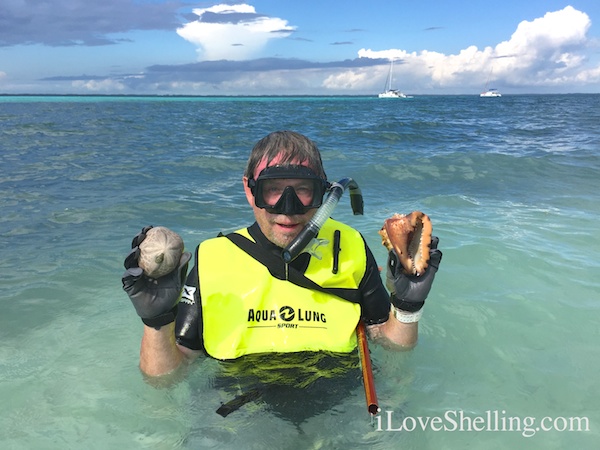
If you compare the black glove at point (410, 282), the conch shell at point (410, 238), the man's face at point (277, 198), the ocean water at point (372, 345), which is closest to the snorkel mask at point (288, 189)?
the man's face at point (277, 198)

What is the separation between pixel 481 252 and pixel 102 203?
20.3 feet

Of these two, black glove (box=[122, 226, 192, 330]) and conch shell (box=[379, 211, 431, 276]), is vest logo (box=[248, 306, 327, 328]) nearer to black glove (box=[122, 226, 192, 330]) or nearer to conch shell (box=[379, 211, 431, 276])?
black glove (box=[122, 226, 192, 330])

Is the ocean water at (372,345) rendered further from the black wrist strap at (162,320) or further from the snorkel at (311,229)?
the snorkel at (311,229)

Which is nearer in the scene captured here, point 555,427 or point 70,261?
point 555,427

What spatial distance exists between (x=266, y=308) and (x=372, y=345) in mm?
932

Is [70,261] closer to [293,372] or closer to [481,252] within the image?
[293,372]

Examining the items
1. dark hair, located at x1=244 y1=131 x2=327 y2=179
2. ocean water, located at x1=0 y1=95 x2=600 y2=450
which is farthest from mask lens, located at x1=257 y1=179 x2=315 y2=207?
ocean water, located at x1=0 y1=95 x2=600 y2=450

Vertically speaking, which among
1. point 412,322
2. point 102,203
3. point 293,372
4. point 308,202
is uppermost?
point 308,202

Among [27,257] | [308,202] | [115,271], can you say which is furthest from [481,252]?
[27,257]

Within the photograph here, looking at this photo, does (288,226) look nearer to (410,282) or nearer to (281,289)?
(281,289)

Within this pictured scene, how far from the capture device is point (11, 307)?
14.4 feet

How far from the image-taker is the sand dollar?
197 cm

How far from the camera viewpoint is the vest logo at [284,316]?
8.38ft

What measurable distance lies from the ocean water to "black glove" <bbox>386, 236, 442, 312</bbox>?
654 mm
